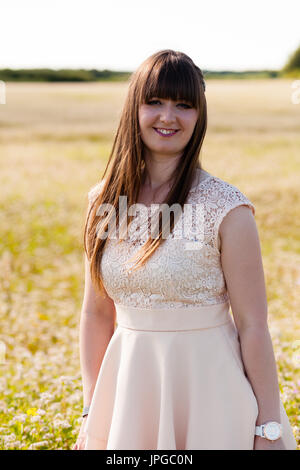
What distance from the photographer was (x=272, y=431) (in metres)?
2.72

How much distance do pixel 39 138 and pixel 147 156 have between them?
2575 centimetres

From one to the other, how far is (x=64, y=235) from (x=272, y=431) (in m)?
11.3

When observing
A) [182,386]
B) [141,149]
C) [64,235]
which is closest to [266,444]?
[182,386]

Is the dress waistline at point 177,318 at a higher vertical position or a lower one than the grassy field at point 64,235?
higher

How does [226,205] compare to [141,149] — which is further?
[141,149]

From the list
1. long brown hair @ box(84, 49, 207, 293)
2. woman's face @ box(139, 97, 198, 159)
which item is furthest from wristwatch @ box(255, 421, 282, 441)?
woman's face @ box(139, 97, 198, 159)

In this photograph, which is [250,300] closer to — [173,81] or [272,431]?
[272,431]

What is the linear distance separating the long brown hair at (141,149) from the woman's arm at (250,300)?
0.29m

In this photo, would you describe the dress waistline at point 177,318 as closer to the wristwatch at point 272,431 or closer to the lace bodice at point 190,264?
the lace bodice at point 190,264

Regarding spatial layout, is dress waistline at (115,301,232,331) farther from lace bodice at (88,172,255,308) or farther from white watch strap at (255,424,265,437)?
white watch strap at (255,424,265,437)

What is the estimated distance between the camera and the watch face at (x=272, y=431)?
8.93 ft

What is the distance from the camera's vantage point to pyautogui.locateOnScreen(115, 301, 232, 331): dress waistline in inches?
109

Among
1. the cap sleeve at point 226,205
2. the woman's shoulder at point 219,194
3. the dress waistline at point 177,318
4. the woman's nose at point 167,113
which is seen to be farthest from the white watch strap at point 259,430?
the woman's nose at point 167,113
